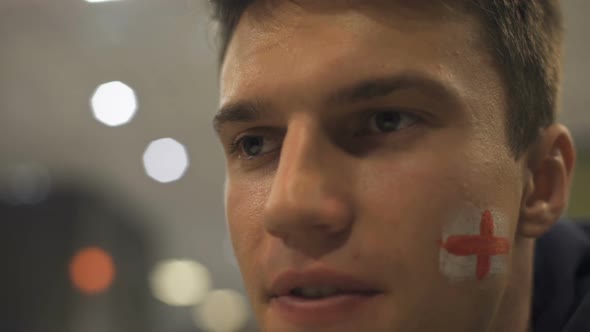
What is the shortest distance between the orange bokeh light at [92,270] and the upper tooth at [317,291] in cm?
202

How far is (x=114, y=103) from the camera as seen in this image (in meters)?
2.69

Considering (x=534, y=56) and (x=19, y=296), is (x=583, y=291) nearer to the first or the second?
(x=534, y=56)

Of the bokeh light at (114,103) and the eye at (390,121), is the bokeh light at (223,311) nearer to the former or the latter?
the bokeh light at (114,103)

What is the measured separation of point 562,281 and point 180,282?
2145 mm

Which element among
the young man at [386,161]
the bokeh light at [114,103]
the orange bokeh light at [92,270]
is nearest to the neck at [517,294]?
the young man at [386,161]

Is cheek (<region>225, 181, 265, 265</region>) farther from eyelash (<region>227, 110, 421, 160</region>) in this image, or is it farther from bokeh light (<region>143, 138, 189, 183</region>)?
bokeh light (<region>143, 138, 189, 183</region>)

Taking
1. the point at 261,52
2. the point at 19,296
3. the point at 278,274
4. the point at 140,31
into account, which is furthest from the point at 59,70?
the point at 278,274

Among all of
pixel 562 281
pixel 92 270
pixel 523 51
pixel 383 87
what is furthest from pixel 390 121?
pixel 92 270

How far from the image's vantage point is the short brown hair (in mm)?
999

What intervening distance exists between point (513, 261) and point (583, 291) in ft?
0.87

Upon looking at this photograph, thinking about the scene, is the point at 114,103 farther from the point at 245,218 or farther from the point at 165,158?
the point at 245,218

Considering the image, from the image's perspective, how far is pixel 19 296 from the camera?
2574 millimetres

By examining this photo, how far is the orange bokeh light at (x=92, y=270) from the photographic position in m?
2.69

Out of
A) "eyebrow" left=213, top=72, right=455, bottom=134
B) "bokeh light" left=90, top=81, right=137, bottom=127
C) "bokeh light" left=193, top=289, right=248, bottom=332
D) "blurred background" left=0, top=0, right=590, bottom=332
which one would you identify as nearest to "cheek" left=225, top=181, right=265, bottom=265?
"eyebrow" left=213, top=72, right=455, bottom=134
